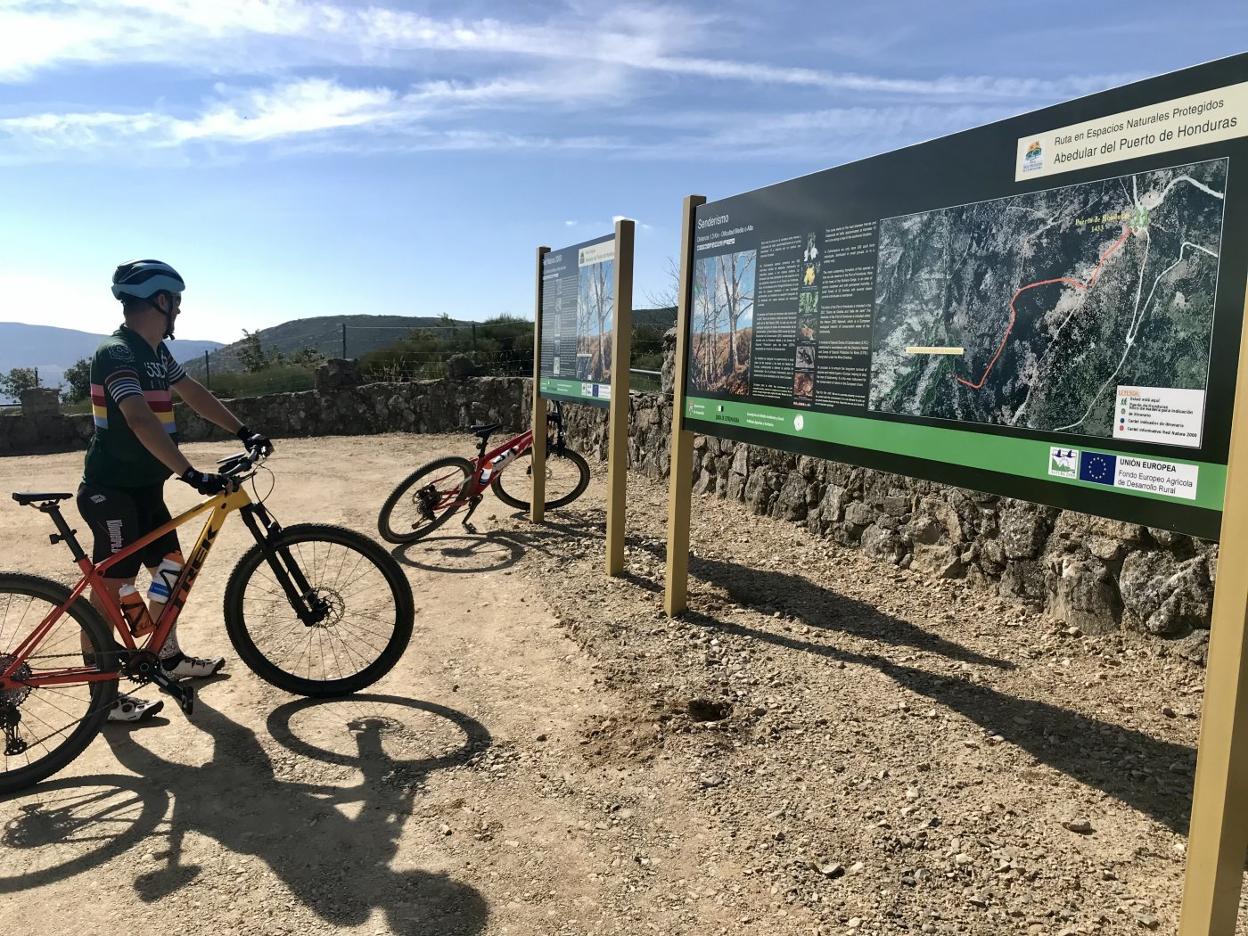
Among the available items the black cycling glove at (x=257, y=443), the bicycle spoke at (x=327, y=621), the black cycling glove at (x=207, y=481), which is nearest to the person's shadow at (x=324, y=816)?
the bicycle spoke at (x=327, y=621)

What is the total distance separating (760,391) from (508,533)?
10.6 ft

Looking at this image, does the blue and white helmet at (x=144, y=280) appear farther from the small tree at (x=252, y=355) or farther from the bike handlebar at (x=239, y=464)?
the small tree at (x=252, y=355)

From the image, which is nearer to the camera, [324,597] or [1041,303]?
[1041,303]

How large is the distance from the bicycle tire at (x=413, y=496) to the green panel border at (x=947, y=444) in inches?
121

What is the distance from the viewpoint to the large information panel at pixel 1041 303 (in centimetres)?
220

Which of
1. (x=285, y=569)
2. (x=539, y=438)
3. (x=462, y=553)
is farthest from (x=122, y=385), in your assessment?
(x=539, y=438)

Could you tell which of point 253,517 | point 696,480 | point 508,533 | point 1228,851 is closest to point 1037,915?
point 1228,851

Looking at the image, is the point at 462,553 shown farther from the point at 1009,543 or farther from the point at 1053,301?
the point at 1053,301

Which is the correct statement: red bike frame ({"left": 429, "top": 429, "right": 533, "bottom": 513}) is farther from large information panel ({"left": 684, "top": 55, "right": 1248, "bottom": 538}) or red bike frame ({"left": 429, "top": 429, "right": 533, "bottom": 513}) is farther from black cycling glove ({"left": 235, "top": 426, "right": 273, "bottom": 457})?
large information panel ({"left": 684, "top": 55, "right": 1248, "bottom": 538})

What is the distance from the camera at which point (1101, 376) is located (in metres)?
2.48

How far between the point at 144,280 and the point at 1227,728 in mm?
4035

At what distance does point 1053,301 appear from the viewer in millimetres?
2646

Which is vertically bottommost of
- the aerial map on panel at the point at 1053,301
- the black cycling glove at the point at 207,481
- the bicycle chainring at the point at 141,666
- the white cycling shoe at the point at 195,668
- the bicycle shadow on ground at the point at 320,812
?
the bicycle shadow on ground at the point at 320,812

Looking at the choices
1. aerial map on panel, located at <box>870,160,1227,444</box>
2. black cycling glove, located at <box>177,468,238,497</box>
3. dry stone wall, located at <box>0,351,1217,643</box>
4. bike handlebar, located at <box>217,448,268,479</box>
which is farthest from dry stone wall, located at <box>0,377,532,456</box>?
aerial map on panel, located at <box>870,160,1227,444</box>
